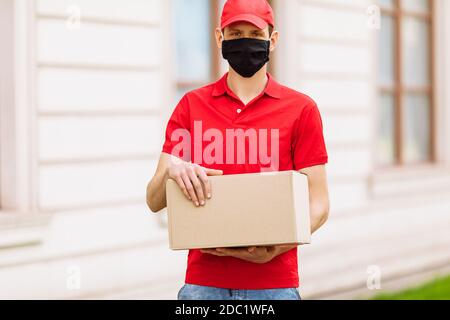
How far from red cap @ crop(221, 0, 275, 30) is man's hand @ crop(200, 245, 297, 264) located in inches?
29.6

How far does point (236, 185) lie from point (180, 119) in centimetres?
31

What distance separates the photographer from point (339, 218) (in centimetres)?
895

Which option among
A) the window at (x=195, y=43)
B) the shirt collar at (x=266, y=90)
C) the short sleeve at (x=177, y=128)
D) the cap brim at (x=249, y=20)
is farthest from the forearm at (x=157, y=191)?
the window at (x=195, y=43)

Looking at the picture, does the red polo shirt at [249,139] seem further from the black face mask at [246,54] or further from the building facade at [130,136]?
the building facade at [130,136]

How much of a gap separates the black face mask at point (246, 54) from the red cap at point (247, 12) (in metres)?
0.09

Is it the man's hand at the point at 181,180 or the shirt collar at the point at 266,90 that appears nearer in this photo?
the man's hand at the point at 181,180

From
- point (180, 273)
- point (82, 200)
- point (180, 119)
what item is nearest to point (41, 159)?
point (82, 200)

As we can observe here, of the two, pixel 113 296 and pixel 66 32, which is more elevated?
pixel 66 32

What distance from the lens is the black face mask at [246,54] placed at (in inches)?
128

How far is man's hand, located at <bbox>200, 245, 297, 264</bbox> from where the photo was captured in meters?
3.16

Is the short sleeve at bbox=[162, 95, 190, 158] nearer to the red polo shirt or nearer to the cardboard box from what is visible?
the red polo shirt

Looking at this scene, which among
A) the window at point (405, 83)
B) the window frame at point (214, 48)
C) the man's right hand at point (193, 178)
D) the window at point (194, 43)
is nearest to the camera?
the man's right hand at point (193, 178)

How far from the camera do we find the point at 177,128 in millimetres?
3242
